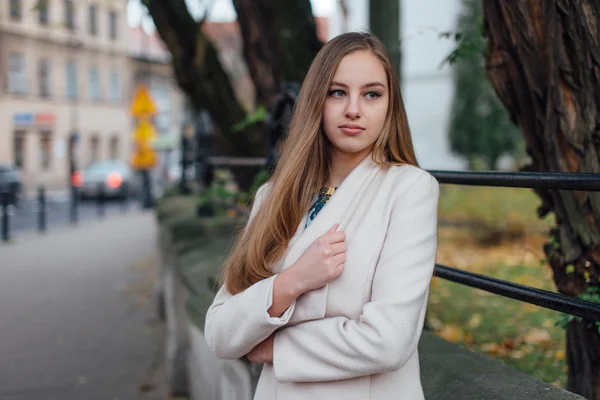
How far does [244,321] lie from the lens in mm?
1695

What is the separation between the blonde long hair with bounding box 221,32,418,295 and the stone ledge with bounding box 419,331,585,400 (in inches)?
29.9

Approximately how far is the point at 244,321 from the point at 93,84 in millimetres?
46108

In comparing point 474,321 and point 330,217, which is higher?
point 330,217

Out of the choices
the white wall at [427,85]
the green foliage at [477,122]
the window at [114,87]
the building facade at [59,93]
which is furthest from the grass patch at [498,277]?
the window at [114,87]

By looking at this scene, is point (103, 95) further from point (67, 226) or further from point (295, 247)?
point (295, 247)

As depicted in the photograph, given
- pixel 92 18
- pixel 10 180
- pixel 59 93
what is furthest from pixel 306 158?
pixel 92 18

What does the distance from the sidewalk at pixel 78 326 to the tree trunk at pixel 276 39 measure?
2.47m

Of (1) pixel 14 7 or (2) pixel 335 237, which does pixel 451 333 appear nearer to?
(2) pixel 335 237

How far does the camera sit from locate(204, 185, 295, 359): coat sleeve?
1.66 metres

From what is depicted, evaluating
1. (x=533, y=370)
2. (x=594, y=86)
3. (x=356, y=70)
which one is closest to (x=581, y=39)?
(x=594, y=86)

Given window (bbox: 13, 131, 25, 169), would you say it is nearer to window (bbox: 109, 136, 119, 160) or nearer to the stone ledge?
window (bbox: 109, 136, 119, 160)

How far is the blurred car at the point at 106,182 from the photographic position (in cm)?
2905

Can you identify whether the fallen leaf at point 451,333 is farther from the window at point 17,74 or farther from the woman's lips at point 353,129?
the window at point 17,74

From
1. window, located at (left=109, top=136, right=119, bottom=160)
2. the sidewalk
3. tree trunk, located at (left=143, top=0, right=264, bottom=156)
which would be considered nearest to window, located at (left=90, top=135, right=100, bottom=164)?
window, located at (left=109, top=136, right=119, bottom=160)
